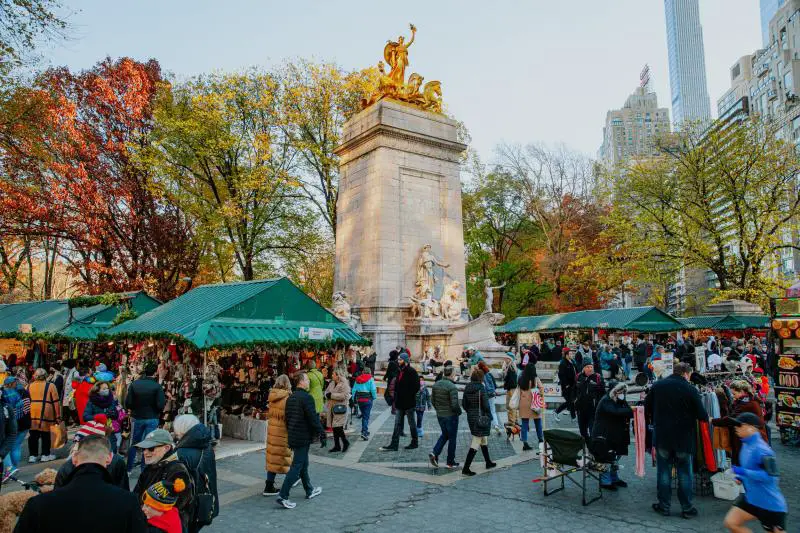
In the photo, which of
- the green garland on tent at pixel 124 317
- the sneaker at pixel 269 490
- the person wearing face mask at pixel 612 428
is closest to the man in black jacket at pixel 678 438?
the person wearing face mask at pixel 612 428

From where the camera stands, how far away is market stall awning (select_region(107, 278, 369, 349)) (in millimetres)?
10773

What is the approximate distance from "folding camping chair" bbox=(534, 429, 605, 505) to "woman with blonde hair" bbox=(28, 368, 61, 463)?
8913 mm

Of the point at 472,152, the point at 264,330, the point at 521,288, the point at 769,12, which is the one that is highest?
the point at 769,12

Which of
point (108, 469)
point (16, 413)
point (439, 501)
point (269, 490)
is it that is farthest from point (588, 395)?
point (16, 413)

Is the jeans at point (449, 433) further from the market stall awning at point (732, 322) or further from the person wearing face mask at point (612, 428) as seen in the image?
the market stall awning at point (732, 322)

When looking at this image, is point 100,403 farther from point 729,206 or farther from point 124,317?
point 729,206

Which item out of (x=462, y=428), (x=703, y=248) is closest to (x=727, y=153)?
(x=703, y=248)

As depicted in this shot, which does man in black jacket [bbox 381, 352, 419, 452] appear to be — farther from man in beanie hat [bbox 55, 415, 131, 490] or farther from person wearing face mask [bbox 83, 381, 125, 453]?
man in beanie hat [bbox 55, 415, 131, 490]

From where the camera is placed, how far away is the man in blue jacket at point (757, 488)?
4953 millimetres

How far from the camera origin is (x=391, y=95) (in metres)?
26.7

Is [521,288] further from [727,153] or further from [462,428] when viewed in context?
[462,428]

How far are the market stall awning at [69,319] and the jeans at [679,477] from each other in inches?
538

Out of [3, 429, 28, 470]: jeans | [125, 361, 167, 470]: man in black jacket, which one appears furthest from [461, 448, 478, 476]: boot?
[3, 429, 28, 470]: jeans

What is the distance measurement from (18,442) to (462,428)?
8.82m
